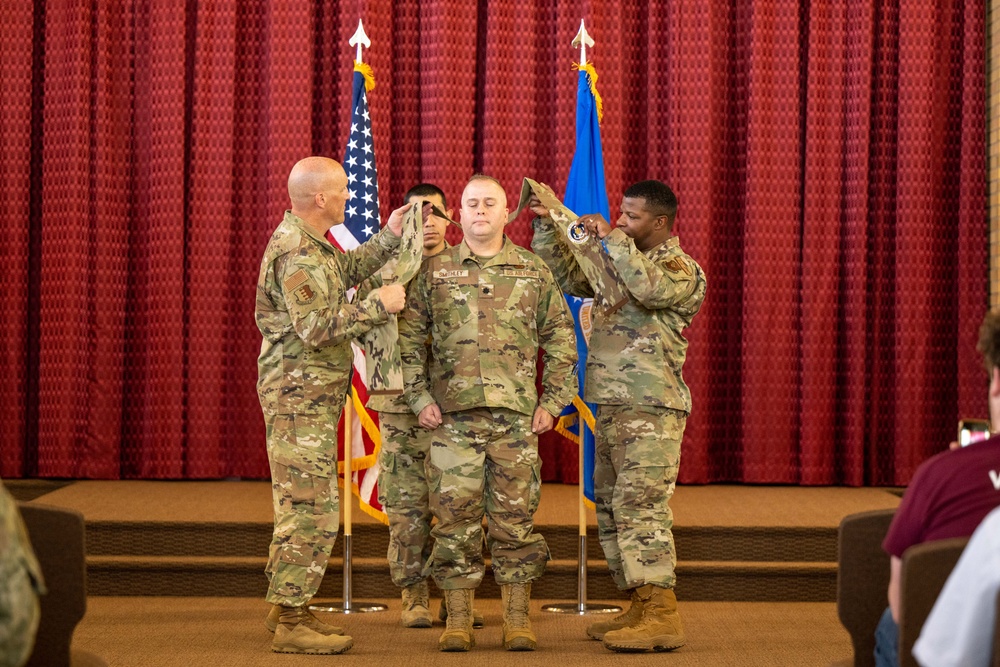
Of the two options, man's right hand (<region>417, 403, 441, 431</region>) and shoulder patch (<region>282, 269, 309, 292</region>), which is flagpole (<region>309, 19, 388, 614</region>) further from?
shoulder patch (<region>282, 269, 309, 292</region>)

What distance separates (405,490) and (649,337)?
1.12 meters

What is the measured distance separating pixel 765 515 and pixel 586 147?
1941 mm

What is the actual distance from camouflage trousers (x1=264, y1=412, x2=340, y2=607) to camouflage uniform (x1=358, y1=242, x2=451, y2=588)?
0.42 metres

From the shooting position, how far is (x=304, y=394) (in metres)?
4.12

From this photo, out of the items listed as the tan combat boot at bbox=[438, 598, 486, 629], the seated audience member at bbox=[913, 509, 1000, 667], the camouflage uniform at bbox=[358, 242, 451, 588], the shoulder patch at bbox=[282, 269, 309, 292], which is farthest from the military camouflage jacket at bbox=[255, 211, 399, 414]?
the seated audience member at bbox=[913, 509, 1000, 667]

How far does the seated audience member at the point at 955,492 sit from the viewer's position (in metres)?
2.15

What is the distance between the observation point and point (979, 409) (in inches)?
254

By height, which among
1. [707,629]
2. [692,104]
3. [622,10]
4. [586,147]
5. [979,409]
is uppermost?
→ [622,10]

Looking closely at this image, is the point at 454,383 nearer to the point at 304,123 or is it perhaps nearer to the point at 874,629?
the point at 874,629

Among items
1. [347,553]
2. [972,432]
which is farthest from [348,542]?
[972,432]

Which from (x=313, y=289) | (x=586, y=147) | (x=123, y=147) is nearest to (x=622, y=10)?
(x=586, y=147)

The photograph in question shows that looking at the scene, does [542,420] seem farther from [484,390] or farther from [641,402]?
[641,402]

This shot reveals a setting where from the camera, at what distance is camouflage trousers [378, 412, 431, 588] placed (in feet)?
14.8

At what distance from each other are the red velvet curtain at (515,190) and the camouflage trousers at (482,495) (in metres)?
2.29
